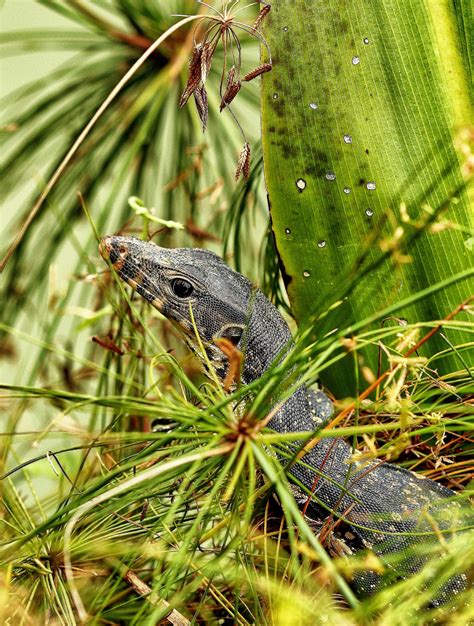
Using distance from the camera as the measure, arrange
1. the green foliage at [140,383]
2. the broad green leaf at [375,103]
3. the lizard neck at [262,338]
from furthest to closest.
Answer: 1. the lizard neck at [262,338]
2. the broad green leaf at [375,103]
3. the green foliage at [140,383]

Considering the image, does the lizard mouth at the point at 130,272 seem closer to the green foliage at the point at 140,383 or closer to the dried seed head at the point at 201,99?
the green foliage at the point at 140,383

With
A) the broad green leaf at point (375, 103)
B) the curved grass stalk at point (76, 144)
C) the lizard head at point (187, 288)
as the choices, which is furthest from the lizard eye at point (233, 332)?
the curved grass stalk at point (76, 144)

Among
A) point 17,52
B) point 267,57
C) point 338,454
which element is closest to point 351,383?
point 338,454

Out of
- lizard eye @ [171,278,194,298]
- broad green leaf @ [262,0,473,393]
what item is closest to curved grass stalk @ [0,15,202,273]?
broad green leaf @ [262,0,473,393]

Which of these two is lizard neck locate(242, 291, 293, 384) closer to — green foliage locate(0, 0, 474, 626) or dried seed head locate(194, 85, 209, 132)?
green foliage locate(0, 0, 474, 626)

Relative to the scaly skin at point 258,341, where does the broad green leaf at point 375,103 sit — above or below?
above

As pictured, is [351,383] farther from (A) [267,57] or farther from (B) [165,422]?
(A) [267,57]

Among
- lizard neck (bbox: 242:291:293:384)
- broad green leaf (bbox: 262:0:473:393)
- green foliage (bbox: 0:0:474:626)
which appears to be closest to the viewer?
green foliage (bbox: 0:0:474:626)

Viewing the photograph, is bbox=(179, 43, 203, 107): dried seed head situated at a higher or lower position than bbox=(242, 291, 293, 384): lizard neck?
higher
